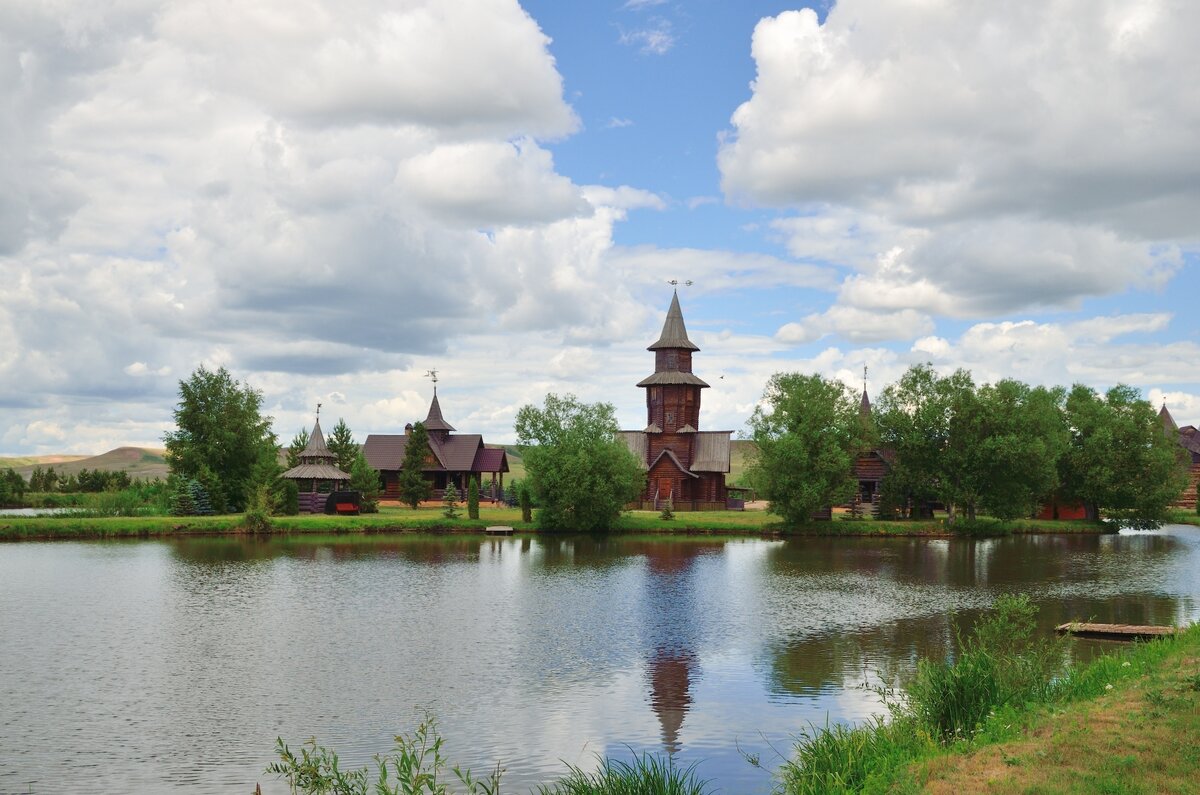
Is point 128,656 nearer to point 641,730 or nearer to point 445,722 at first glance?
point 445,722

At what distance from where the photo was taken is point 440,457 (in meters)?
82.2

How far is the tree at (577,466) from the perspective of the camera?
62.4 meters

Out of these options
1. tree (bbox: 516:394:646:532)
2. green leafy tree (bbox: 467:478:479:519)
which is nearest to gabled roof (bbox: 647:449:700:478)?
tree (bbox: 516:394:646:532)

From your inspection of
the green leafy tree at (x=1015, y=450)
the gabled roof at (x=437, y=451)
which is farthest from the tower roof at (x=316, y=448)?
the green leafy tree at (x=1015, y=450)

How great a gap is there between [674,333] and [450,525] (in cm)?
2905

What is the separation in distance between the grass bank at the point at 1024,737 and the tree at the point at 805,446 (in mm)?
43687

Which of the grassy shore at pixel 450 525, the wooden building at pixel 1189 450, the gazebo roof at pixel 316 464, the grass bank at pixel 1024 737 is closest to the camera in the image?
the grass bank at pixel 1024 737

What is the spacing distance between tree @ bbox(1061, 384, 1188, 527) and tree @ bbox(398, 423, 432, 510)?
1921 inches

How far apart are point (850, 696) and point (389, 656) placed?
11.3 m

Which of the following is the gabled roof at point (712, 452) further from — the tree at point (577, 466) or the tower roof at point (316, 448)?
the tower roof at point (316, 448)

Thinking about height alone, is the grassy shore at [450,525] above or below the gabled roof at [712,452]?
below

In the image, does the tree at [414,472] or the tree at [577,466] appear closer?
the tree at [577,466]

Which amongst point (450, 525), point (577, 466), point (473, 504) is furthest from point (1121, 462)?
point (450, 525)

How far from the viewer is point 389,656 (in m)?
24.2
